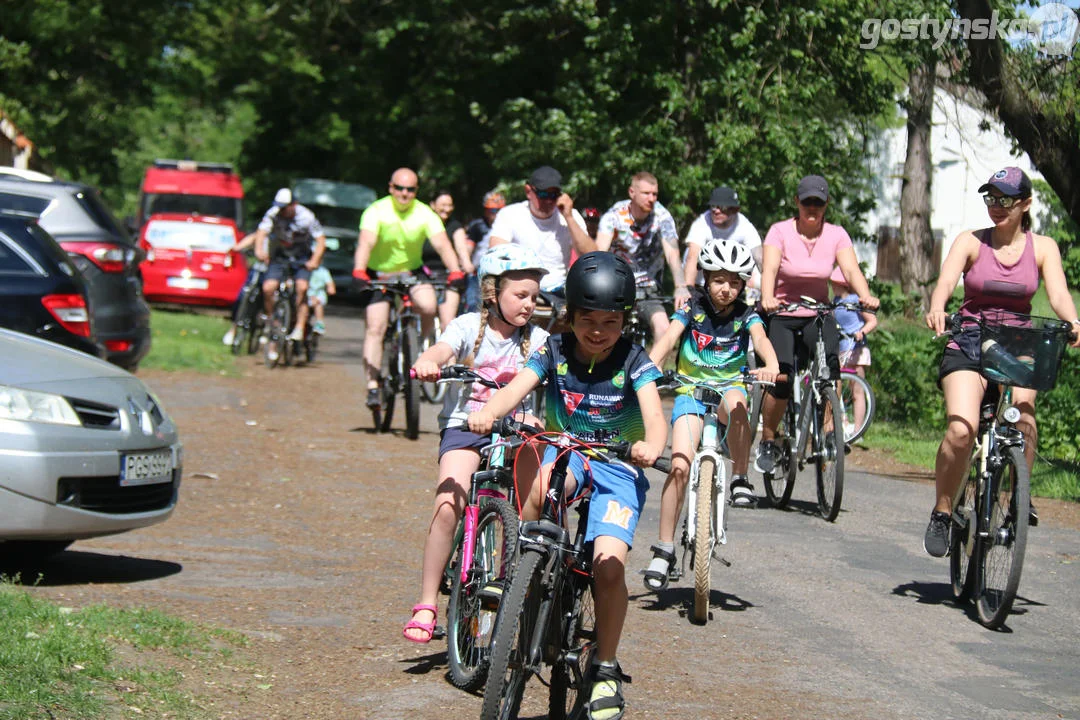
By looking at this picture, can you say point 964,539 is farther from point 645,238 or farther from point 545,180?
point 645,238

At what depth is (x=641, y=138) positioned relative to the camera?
21.1 m

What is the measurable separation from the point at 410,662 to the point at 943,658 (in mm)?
2324

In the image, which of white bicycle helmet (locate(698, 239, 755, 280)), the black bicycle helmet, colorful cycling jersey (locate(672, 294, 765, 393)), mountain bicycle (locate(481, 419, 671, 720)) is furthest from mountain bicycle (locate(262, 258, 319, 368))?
the black bicycle helmet

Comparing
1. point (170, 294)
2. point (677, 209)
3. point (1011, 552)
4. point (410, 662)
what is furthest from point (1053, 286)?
point (170, 294)

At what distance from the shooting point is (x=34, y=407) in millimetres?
7414

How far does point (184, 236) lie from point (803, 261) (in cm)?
1907

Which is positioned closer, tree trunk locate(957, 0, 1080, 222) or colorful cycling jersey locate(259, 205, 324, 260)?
tree trunk locate(957, 0, 1080, 222)

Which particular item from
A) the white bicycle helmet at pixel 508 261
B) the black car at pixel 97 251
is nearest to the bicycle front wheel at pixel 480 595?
the white bicycle helmet at pixel 508 261

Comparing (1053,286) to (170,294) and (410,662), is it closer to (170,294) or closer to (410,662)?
(410,662)

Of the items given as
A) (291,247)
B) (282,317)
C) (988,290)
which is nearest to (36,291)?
(988,290)

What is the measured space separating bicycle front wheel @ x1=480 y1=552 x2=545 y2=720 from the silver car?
3064mm

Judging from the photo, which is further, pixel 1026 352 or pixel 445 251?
pixel 445 251

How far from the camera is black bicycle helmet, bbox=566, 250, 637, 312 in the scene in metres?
5.34

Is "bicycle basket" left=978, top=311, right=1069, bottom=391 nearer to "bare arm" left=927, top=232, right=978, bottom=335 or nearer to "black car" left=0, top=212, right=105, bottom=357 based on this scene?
"bare arm" left=927, top=232, right=978, bottom=335
